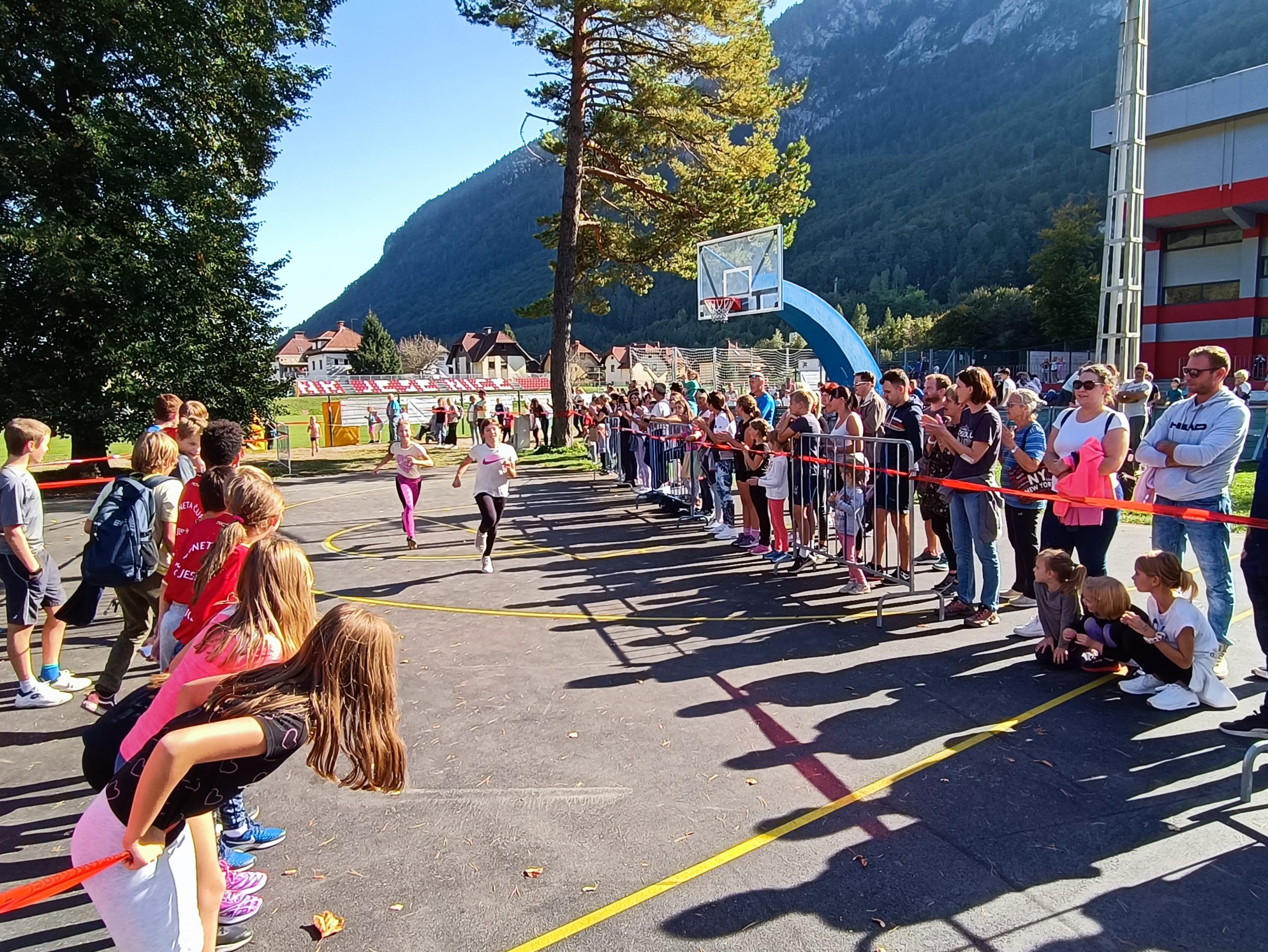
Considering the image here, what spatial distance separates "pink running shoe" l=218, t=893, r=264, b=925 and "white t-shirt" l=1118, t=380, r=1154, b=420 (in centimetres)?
903

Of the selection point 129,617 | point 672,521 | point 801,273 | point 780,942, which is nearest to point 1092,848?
point 780,942

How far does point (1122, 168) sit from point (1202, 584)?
12.6 m

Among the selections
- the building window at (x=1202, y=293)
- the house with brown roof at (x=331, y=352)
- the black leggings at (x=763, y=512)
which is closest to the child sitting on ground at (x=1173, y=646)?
the black leggings at (x=763, y=512)

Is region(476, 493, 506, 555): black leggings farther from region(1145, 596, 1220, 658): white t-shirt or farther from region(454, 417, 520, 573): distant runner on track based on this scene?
region(1145, 596, 1220, 658): white t-shirt

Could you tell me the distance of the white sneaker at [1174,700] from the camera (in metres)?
5.19

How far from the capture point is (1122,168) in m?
17.1

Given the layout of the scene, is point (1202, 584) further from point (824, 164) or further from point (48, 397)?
point (824, 164)

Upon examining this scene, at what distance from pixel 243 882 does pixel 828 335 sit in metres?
14.7

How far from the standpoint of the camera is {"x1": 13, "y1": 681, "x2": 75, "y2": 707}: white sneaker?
565 centimetres

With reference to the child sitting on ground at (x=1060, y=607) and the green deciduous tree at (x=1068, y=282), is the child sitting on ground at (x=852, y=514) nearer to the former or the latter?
the child sitting on ground at (x=1060, y=607)

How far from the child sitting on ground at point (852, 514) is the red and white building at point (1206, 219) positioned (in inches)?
1601

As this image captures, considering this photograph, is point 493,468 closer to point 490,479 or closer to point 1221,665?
point 490,479

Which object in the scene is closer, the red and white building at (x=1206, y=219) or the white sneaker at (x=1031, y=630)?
the white sneaker at (x=1031, y=630)

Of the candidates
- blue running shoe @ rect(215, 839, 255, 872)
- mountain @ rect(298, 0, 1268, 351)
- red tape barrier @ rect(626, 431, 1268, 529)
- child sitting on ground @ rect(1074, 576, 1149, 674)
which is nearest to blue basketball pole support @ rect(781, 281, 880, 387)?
red tape barrier @ rect(626, 431, 1268, 529)
